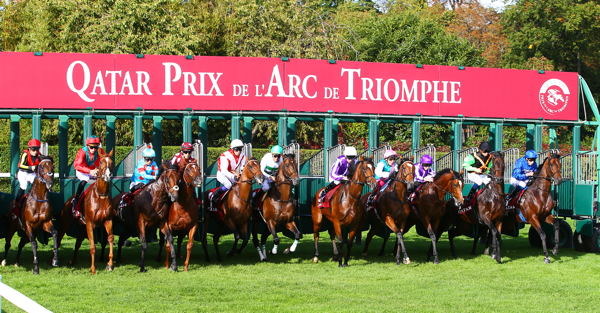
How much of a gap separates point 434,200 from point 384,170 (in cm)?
96

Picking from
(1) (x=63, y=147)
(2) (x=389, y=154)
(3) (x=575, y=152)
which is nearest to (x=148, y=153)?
(1) (x=63, y=147)

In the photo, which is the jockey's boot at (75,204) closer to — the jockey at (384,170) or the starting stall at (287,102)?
the starting stall at (287,102)

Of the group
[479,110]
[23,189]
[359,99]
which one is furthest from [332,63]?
[23,189]

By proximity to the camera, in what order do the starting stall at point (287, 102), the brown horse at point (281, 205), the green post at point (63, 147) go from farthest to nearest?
the starting stall at point (287, 102)
the green post at point (63, 147)
the brown horse at point (281, 205)

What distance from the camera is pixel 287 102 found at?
16.7 m

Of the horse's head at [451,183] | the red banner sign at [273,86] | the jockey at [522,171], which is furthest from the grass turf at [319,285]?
the red banner sign at [273,86]

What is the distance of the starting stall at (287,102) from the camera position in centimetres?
1579

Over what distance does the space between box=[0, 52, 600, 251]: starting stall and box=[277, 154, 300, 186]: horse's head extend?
1565 mm

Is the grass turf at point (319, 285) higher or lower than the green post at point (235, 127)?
lower

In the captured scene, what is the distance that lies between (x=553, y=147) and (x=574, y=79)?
4.71ft

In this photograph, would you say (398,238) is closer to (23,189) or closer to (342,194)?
(342,194)

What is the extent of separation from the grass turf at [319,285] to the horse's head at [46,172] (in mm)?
1305

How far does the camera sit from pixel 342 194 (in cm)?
1458

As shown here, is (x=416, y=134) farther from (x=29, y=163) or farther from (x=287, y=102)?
(x=29, y=163)
